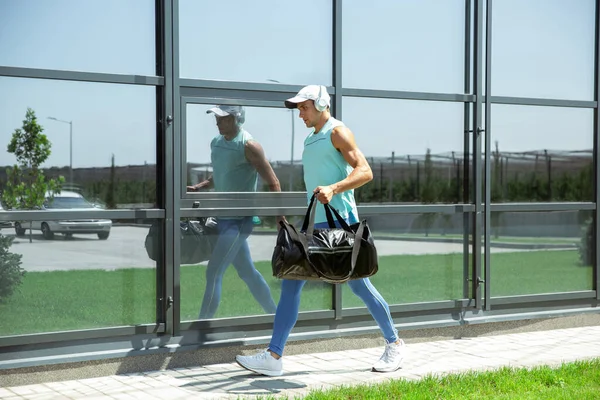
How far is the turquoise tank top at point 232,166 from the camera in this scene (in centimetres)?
638

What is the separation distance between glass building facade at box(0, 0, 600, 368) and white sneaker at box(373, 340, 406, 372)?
2.67 feet

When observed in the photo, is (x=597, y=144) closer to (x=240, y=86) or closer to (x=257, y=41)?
(x=257, y=41)

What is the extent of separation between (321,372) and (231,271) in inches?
39.3

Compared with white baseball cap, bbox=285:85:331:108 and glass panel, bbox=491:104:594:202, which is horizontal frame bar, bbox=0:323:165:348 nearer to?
white baseball cap, bbox=285:85:331:108

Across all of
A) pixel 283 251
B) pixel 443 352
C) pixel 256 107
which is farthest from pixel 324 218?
pixel 443 352

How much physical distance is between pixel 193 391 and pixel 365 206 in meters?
2.20

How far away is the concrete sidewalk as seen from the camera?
213 inches

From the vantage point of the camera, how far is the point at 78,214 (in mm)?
5840

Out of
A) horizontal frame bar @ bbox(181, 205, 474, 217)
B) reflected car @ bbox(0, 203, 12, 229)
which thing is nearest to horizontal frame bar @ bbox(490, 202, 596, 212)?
horizontal frame bar @ bbox(181, 205, 474, 217)

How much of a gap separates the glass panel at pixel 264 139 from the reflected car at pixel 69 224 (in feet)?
2.26

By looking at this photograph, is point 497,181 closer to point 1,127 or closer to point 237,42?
point 237,42

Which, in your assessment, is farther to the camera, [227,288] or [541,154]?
[541,154]

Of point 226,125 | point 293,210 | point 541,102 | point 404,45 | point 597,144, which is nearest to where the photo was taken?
point 226,125

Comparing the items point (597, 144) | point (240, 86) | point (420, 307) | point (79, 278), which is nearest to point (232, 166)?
point (240, 86)
